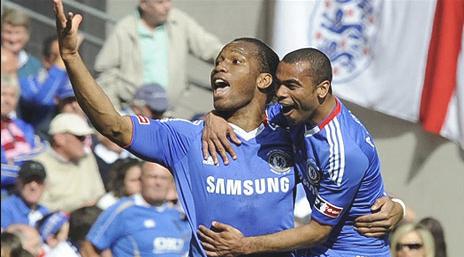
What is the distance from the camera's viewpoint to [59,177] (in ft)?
34.7

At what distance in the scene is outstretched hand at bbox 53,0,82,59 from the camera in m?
6.13

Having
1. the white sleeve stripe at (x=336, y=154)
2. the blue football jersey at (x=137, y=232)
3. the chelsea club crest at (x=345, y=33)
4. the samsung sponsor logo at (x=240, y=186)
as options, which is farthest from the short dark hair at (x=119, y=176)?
the white sleeve stripe at (x=336, y=154)

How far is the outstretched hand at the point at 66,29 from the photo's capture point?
20.1 feet

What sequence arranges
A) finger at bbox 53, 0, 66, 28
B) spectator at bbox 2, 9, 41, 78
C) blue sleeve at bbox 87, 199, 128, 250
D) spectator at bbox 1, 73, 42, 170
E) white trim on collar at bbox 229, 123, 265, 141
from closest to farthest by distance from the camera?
1. finger at bbox 53, 0, 66, 28
2. white trim on collar at bbox 229, 123, 265, 141
3. blue sleeve at bbox 87, 199, 128, 250
4. spectator at bbox 1, 73, 42, 170
5. spectator at bbox 2, 9, 41, 78

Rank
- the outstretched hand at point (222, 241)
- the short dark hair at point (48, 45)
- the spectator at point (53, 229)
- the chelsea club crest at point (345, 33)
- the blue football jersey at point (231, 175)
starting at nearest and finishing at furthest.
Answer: the outstretched hand at point (222, 241) → the blue football jersey at point (231, 175) → the spectator at point (53, 229) → the short dark hair at point (48, 45) → the chelsea club crest at point (345, 33)

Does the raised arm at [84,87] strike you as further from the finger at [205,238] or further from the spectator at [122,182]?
the spectator at [122,182]

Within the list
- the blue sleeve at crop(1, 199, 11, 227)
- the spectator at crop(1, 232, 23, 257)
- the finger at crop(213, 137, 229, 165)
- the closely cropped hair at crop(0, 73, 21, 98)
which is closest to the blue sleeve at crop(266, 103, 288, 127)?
the finger at crop(213, 137, 229, 165)

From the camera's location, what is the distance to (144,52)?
37.6 feet

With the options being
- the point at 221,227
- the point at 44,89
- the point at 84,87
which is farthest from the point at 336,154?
the point at 44,89

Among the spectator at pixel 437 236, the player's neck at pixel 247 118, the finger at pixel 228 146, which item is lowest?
the spectator at pixel 437 236

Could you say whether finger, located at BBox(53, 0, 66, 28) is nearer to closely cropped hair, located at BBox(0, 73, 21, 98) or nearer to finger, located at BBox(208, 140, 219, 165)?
finger, located at BBox(208, 140, 219, 165)

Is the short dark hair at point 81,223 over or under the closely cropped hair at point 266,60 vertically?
under

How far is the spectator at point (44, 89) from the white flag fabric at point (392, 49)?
5.99 ft

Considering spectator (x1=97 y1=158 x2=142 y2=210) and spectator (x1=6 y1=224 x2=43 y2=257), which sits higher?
spectator (x1=97 y1=158 x2=142 y2=210)
